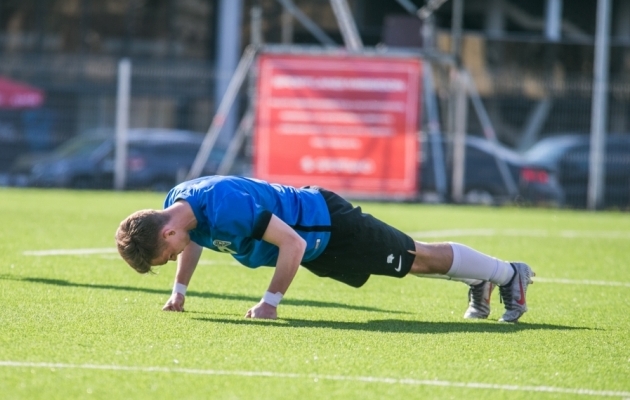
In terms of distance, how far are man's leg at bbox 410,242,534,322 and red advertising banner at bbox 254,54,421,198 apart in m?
12.7

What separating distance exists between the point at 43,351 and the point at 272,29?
2884 cm

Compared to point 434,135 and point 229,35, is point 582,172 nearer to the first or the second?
point 434,135

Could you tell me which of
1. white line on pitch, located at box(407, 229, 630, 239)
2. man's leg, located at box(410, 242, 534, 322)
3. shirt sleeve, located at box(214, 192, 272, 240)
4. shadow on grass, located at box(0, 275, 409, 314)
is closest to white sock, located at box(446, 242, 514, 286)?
man's leg, located at box(410, 242, 534, 322)

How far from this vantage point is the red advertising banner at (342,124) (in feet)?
65.4

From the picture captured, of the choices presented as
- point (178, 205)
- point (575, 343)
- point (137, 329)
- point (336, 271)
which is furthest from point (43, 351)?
point (575, 343)

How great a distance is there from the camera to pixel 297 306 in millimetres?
7496

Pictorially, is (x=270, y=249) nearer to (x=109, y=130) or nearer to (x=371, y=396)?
(x=371, y=396)

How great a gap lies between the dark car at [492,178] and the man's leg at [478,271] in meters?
14.4

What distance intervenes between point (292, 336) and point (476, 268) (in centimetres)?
149

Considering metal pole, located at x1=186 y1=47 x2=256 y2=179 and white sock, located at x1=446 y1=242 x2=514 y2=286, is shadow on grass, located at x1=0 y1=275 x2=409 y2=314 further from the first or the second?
metal pole, located at x1=186 y1=47 x2=256 y2=179

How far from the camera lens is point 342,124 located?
20062 millimetres

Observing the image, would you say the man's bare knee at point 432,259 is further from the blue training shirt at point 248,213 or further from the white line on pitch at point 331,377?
the white line on pitch at point 331,377

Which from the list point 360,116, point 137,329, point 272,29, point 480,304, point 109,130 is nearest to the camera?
point 137,329

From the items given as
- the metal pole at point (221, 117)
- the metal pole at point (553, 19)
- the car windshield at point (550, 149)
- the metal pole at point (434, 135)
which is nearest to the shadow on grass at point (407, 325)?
the metal pole at point (434, 135)
